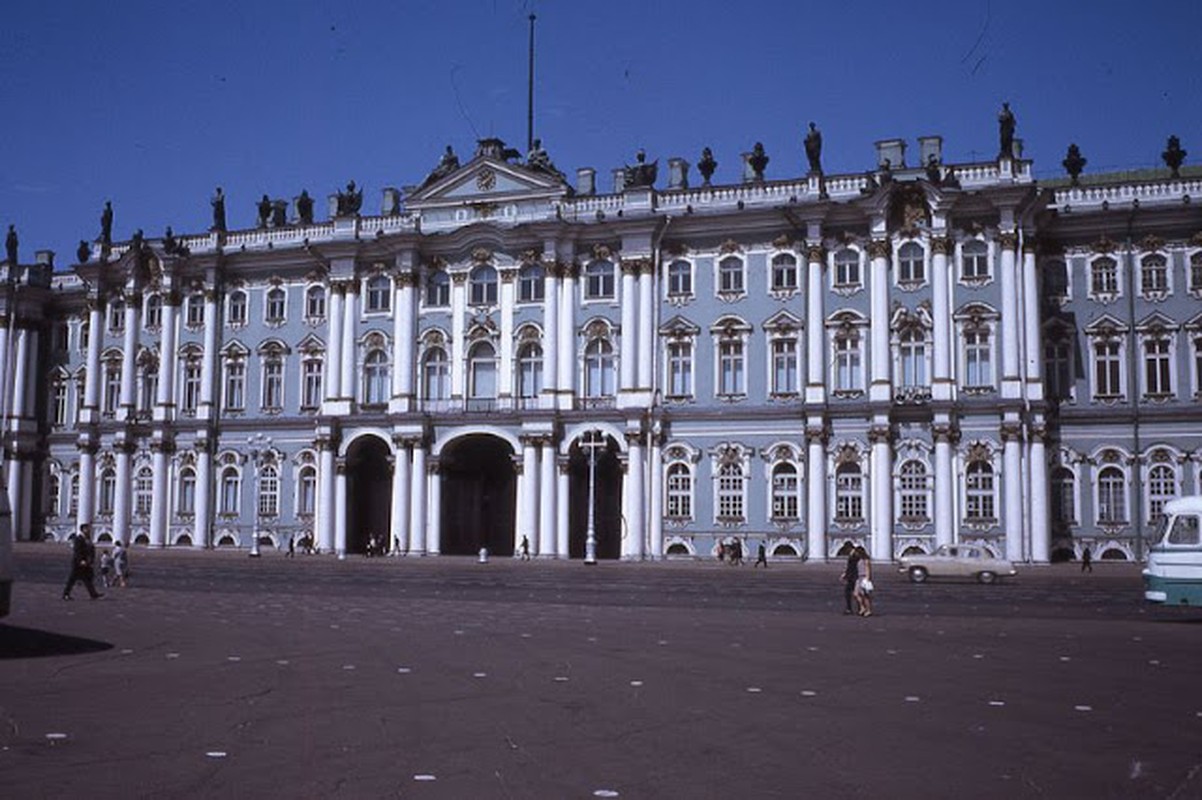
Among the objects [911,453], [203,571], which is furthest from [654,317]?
[203,571]

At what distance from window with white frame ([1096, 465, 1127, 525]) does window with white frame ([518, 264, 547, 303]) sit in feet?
85.5

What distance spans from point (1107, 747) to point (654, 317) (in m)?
46.8

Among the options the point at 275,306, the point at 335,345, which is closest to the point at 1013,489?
the point at 335,345

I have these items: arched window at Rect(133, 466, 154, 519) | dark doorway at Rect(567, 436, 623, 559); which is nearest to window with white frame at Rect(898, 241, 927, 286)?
dark doorway at Rect(567, 436, 623, 559)

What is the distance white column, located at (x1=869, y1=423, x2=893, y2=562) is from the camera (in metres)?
52.0

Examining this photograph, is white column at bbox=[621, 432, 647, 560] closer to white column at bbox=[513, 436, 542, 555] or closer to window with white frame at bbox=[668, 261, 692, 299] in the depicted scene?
white column at bbox=[513, 436, 542, 555]

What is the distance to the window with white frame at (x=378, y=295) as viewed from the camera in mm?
61906

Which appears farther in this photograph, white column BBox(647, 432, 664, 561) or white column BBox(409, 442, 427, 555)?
white column BBox(409, 442, 427, 555)

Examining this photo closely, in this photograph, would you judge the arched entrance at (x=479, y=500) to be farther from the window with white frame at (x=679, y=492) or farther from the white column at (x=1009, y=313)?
the white column at (x=1009, y=313)

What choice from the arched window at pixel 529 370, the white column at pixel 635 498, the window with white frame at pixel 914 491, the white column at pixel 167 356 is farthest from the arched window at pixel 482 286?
the window with white frame at pixel 914 491

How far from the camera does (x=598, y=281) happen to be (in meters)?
58.4

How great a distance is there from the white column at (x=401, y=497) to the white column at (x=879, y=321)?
22088mm

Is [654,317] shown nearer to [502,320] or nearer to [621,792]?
[502,320]

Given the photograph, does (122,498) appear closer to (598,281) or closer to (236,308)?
(236,308)
